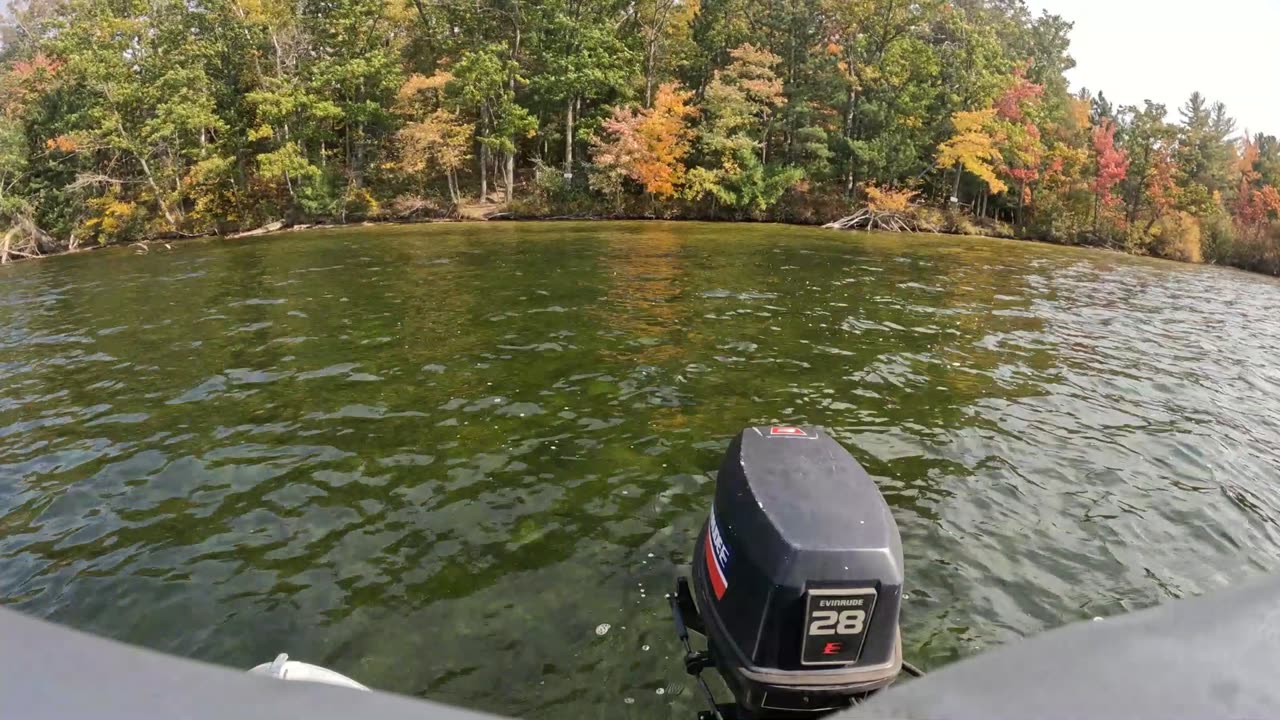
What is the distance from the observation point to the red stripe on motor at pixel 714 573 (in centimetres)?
314

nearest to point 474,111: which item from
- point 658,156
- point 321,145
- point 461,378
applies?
point 321,145

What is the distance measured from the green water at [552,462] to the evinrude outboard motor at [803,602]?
0.74m

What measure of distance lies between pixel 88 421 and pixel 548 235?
16.8m

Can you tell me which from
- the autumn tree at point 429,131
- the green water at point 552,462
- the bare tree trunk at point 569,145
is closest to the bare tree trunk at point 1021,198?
the green water at point 552,462

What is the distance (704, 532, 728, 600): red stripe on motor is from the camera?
3143mm

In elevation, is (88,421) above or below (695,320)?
below

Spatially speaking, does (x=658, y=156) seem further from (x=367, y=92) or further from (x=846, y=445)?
(x=846, y=445)

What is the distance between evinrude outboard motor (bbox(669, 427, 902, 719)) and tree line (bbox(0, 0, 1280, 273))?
88.0 ft

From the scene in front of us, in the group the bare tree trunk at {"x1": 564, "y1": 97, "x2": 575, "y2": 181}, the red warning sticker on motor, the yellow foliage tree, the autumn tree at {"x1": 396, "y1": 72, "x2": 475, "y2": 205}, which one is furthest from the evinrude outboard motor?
the yellow foliage tree

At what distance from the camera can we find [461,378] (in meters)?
8.05

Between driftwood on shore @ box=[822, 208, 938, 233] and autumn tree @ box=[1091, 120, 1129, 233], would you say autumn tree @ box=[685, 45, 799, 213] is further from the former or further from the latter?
autumn tree @ box=[1091, 120, 1129, 233]

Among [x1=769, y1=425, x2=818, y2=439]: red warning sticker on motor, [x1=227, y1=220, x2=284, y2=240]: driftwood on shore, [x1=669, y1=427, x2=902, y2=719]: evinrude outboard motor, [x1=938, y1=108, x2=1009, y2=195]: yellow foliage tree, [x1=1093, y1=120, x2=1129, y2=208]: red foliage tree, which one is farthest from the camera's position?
[x1=938, y1=108, x2=1009, y2=195]: yellow foliage tree

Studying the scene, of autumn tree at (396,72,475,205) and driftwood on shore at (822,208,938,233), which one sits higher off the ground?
autumn tree at (396,72,475,205)

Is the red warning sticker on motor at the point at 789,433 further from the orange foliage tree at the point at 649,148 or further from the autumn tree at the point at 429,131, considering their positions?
the autumn tree at the point at 429,131
